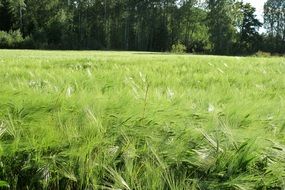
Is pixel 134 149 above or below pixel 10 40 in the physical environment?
below

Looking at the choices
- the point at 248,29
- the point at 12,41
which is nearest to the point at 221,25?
the point at 248,29

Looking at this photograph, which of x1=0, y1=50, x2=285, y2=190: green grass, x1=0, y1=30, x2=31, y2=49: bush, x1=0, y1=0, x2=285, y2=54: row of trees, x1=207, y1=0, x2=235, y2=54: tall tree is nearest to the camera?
x1=0, y1=50, x2=285, y2=190: green grass

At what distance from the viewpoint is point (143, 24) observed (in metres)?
82.8

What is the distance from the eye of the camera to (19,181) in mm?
1828

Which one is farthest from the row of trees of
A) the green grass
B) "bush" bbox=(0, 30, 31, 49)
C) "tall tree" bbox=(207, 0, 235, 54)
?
the green grass

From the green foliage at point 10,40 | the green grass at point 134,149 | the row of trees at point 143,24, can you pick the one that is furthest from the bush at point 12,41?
the green grass at point 134,149

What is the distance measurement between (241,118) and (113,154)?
792 millimetres

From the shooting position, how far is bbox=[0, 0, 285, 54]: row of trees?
72.2 meters

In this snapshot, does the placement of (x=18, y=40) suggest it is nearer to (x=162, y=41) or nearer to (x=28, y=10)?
(x=28, y=10)

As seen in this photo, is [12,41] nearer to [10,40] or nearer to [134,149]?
[10,40]

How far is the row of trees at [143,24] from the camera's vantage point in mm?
72250

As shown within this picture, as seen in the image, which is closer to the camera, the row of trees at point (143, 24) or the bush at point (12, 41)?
the bush at point (12, 41)

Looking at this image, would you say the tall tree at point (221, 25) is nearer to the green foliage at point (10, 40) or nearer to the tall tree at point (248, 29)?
the tall tree at point (248, 29)

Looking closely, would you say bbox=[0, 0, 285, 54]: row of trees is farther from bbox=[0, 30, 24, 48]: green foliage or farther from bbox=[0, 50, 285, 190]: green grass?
bbox=[0, 50, 285, 190]: green grass
